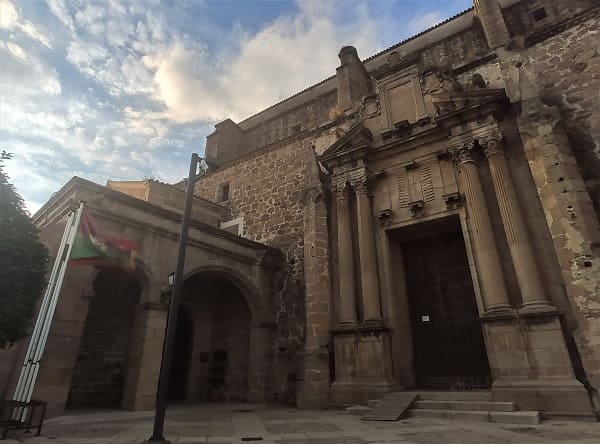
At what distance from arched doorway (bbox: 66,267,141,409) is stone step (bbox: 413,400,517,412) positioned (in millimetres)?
7633

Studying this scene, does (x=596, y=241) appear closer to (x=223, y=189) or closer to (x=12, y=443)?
(x=12, y=443)

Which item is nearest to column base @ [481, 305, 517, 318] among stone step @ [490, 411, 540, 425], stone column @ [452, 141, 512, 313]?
stone column @ [452, 141, 512, 313]

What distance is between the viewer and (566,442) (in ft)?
13.8

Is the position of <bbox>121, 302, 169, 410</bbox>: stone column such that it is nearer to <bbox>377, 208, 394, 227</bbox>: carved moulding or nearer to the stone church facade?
the stone church facade

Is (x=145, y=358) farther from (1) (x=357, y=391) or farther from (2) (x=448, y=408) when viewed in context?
(2) (x=448, y=408)

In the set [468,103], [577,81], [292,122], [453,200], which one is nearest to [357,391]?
[453,200]

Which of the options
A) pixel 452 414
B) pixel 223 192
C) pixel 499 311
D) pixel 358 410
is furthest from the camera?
pixel 223 192

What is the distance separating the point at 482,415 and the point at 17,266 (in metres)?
8.31

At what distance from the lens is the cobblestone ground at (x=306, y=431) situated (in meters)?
4.61

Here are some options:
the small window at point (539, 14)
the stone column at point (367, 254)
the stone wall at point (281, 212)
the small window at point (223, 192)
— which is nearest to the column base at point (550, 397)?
the stone column at point (367, 254)

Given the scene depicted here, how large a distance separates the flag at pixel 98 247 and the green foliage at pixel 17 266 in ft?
3.01

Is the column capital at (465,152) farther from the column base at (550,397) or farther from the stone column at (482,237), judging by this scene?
the column base at (550,397)

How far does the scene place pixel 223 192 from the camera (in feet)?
55.7

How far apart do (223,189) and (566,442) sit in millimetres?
15111
